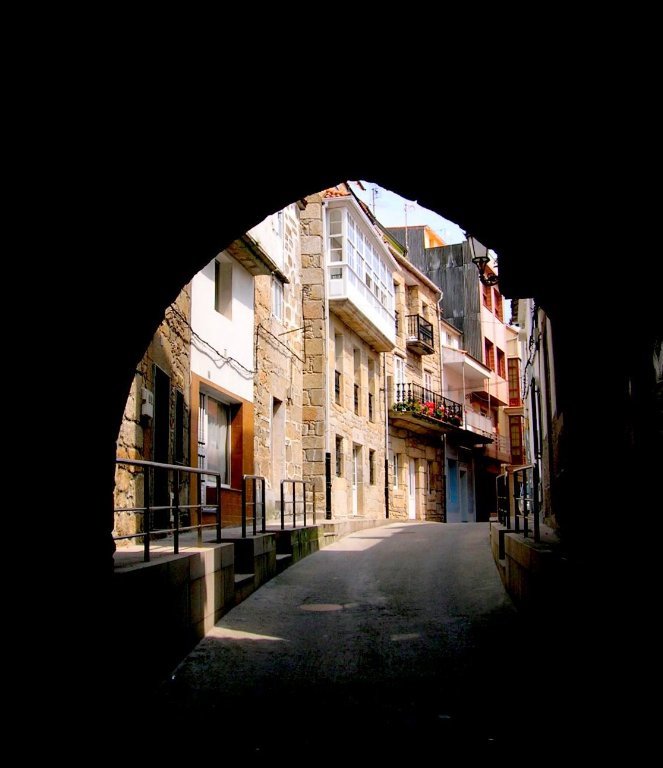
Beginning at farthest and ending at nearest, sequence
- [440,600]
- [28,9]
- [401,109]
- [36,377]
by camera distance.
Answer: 1. [440,600]
2. [401,109]
3. [36,377]
4. [28,9]

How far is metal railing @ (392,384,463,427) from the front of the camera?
26.4m

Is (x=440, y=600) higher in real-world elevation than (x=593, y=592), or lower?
lower

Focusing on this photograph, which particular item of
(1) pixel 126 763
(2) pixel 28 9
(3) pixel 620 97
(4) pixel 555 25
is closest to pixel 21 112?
(2) pixel 28 9

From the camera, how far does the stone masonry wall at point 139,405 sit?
8601 mm

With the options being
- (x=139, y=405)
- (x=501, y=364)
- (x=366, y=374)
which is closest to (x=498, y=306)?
(x=501, y=364)

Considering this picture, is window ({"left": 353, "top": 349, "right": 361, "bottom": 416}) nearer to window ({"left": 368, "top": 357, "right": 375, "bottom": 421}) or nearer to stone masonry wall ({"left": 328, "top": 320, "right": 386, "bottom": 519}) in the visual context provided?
stone masonry wall ({"left": 328, "top": 320, "right": 386, "bottom": 519})

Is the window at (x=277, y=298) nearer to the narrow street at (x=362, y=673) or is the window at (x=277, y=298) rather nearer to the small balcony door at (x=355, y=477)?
the small balcony door at (x=355, y=477)

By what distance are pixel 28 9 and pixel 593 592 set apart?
13.7 ft

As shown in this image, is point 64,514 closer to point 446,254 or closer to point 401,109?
point 401,109

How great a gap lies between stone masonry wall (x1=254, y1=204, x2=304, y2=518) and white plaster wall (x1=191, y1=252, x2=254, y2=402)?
615 millimetres

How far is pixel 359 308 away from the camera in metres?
20.0

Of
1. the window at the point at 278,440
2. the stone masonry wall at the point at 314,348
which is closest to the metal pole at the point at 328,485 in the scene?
the stone masonry wall at the point at 314,348

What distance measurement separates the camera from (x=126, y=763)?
13.7ft

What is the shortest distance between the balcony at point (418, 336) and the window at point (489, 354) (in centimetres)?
853
